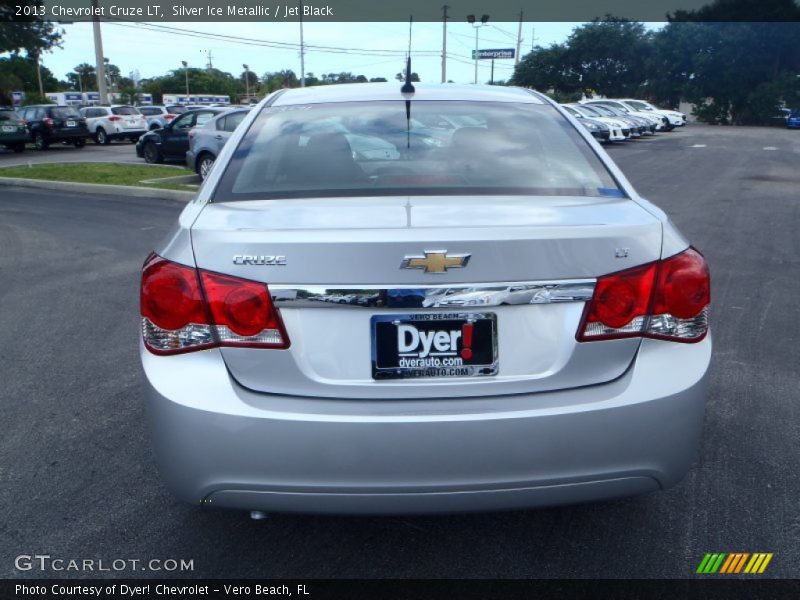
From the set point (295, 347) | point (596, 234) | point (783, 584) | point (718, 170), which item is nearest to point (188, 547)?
point (295, 347)

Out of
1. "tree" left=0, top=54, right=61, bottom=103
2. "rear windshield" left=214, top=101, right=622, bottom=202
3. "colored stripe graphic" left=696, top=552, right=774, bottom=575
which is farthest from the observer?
"tree" left=0, top=54, right=61, bottom=103

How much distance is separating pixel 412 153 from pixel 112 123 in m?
31.1

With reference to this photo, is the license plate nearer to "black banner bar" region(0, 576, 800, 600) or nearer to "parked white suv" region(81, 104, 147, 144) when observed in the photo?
"black banner bar" region(0, 576, 800, 600)

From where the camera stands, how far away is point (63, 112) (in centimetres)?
2889

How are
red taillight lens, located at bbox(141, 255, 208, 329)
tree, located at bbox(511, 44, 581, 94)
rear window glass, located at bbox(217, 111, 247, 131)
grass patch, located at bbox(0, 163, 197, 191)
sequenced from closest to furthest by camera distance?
red taillight lens, located at bbox(141, 255, 208, 329) → grass patch, located at bbox(0, 163, 197, 191) → rear window glass, located at bbox(217, 111, 247, 131) → tree, located at bbox(511, 44, 581, 94)

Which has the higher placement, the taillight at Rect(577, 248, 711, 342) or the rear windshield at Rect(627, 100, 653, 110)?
the rear windshield at Rect(627, 100, 653, 110)

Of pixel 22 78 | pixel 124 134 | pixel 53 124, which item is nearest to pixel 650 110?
pixel 124 134

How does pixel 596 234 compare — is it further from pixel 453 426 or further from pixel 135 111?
pixel 135 111

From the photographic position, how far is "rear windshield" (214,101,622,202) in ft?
9.76

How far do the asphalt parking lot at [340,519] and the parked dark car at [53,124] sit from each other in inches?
951

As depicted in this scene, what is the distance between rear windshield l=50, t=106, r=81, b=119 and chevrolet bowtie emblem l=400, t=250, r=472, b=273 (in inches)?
1172

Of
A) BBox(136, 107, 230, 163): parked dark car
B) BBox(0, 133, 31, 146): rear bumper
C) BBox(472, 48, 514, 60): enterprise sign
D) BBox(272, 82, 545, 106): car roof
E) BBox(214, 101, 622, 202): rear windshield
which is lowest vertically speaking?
BBox(0, 133, 31, 146): rear bumper

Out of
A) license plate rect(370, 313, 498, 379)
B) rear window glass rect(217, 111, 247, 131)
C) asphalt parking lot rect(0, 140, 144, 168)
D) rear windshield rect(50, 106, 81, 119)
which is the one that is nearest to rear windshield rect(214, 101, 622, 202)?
license plate rect(370, 313, 498, 379)

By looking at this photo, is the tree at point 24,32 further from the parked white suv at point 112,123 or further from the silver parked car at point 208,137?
the silver parked car at point 208,137
